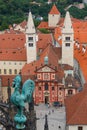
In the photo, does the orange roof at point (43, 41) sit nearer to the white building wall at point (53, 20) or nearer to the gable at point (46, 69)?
the gable at point (46, 69)

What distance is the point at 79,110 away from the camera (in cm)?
4366

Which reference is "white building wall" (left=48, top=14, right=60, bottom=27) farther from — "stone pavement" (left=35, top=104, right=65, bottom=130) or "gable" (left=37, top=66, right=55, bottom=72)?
"stone pavement" (left=35, top=104, right=65, bottom=130)

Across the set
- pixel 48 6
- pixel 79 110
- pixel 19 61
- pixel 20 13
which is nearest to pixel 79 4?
pixel 48 6

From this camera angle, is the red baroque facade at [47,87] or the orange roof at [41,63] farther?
the orange roof at [41,63]

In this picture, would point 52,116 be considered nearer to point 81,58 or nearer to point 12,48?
point 81,58

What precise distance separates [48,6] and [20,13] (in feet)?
42.0

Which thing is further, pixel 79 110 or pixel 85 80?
pixel 85 80

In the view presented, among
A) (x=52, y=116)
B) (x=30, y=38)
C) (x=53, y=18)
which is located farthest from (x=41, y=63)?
(x=53, y=18)

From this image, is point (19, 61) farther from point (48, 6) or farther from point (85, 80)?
point (48, 6)

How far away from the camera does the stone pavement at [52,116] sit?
52.9m

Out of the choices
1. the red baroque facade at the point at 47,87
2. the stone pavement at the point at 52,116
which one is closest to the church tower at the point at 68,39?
the red baroque facade at the point at 47,87

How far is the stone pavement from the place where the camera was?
52.9 m

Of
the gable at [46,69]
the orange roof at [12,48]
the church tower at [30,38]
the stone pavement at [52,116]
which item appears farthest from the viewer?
the orange roof at [12,48]

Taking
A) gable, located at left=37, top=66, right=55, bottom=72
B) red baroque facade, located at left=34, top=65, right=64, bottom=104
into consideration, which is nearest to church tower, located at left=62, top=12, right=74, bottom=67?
red baroque facade, located at left=34, top=65, right=64, bottom=104
